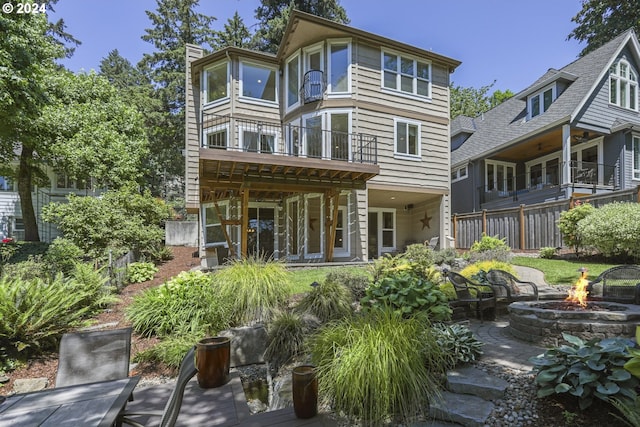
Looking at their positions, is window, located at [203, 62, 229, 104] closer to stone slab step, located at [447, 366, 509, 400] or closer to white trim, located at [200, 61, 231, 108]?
white trim, located at [200, 61, 231, 108]

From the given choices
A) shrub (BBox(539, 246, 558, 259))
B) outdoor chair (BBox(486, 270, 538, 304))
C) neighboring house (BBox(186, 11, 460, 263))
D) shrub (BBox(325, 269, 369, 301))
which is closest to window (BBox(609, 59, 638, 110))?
neighboring house (BBox(186, 11, 460, 263))

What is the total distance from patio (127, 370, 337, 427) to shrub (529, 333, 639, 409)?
6.19 ft

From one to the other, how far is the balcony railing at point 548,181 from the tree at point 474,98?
16.7m

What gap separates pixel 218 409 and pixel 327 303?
103 inches

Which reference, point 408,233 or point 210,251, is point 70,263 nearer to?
point 210,251

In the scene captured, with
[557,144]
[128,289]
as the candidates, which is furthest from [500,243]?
A: [128,289]

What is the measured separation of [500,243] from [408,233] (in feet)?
16.4

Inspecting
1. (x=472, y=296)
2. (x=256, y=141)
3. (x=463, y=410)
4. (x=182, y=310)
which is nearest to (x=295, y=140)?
(x=256, y=141)

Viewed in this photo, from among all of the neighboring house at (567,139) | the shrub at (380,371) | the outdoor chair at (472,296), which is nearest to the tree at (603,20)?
the neighboring house at (567,139)

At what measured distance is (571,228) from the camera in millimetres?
9719

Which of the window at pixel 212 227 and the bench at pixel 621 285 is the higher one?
the window at pixel 212 227

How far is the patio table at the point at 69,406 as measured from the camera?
1.99 meters

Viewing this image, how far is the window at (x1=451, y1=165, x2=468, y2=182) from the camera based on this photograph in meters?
19.0

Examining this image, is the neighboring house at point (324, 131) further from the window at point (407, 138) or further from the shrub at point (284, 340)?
the shrub at point (284, 340)
